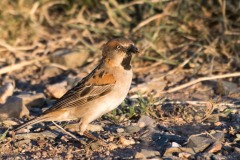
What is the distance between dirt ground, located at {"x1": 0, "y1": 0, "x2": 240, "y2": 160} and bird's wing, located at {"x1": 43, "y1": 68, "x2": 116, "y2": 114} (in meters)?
0.36

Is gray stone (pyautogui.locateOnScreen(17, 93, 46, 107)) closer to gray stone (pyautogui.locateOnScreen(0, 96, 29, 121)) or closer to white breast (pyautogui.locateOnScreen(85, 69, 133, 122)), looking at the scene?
gray stone (pyautogui.locateOnScreen(0, 96, 29, 121))

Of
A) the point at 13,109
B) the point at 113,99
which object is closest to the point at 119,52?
the point at 113,99

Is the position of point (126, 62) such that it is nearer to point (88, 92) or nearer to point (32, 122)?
point (88, 92)

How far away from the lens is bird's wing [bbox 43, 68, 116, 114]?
643 centimetres

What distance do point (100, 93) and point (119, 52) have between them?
0.55 m

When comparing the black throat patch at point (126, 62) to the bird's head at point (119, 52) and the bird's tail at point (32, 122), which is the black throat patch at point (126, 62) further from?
the bird's tail at point (32, 122)

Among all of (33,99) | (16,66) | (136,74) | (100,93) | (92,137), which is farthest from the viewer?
(16,66)

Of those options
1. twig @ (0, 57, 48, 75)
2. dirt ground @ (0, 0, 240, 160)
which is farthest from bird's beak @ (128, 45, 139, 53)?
twig @ (0, 57, 48, 75)

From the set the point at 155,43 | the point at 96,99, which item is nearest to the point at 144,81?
the point at 155,43

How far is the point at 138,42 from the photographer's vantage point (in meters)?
9.66

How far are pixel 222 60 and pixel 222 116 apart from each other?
230cm

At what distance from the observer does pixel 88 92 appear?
652 centimetres

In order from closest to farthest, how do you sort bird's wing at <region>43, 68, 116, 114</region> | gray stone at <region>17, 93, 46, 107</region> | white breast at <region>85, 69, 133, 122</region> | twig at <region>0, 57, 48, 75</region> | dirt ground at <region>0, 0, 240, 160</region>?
dirt ground at <region>0, 0, 240, 160</region>, white breast at <region>85, 69, 133, 122</region>, bird's wing at <region>43, 68, 116, 114</region>, gray stone at <region>17, 93, 46, 107</region>, twig at <region>0, 57, 48, 75</region>

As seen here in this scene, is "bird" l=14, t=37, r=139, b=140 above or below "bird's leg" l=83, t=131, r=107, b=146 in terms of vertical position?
above
